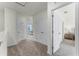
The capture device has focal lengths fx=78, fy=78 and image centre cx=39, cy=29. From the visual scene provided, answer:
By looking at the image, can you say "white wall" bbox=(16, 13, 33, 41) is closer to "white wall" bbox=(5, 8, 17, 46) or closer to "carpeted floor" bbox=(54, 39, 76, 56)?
"white wall" bbox=(5, 8, 17, 46)

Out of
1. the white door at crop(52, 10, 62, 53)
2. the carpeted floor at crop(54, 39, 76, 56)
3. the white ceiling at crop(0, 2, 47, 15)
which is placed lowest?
the carpeted floor at crop(54, 39, 76, 56)

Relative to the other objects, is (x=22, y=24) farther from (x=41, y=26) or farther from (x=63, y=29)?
(x=63, y=29)

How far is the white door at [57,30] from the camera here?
158cm

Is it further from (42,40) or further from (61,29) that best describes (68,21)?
(42,40)

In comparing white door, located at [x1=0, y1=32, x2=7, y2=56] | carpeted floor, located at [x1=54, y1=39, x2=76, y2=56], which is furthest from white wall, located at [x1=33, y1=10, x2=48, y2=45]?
white door, located at [x1=0, y1=32, x2=7, y2=56]

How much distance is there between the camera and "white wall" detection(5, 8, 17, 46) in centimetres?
149

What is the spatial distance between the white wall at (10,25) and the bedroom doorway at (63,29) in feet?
2.60

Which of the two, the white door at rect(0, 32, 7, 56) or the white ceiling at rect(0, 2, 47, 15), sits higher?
the white ceiling at rect(0, 2, 47, 15)

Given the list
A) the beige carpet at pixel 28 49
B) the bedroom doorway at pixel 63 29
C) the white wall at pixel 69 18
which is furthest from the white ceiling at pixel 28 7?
the beige carpet at pixel 28 49

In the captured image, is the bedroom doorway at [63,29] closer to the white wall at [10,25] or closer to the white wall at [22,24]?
the white wall at [22,24]

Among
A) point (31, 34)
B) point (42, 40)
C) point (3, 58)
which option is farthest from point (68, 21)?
point (3, 58)

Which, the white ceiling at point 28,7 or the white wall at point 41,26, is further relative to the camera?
the white wall at point 41,26

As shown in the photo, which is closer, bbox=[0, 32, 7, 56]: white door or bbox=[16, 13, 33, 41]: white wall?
bbox=[0, 32, 7, 56]: white door

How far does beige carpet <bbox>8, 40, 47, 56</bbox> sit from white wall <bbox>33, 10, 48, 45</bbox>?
126 millimetres
